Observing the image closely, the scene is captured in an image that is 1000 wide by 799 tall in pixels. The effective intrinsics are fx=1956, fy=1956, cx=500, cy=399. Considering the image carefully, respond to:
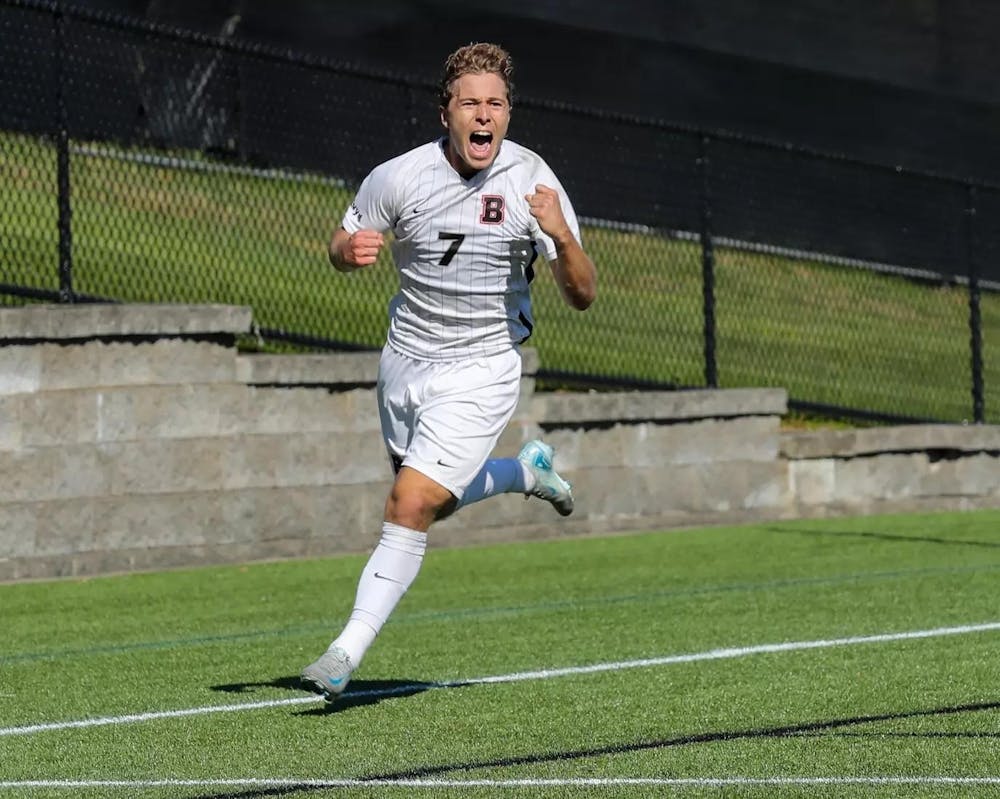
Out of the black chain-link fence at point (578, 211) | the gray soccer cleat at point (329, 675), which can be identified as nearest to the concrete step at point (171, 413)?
the black chain-link fence at point (578, 211)

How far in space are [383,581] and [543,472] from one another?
1401 millimetres

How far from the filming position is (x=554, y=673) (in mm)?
7391

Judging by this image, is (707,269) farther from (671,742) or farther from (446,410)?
(671,742)

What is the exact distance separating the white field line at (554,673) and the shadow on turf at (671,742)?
134cm

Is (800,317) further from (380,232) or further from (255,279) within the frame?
(380,232)

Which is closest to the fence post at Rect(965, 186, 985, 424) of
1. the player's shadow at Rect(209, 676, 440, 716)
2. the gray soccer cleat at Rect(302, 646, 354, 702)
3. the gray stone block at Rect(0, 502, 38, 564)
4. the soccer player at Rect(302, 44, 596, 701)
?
the gray stone block at Rect(0, 502, 38, 564)

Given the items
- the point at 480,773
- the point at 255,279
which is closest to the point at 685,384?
the point at 255,279

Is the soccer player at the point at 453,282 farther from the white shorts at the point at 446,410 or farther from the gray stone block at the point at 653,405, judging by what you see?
the gray stone block at the point at 653,405

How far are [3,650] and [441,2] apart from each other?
42.6 feet

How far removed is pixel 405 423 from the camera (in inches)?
280

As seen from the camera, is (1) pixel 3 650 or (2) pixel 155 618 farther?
(2) pixel 155 618

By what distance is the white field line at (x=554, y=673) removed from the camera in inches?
255

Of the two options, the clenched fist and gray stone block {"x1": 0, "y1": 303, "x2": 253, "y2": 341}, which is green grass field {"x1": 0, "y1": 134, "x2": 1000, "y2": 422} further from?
the clenched fist

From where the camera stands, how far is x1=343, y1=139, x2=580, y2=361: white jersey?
689 cm
